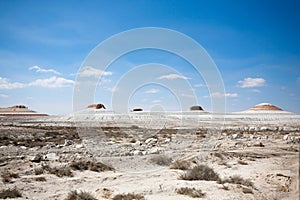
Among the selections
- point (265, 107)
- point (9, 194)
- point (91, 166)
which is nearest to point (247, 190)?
point (91, 166)

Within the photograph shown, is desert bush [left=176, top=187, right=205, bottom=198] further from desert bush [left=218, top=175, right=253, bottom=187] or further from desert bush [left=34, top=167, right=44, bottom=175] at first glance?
desert bush [left=34, top=167, right=44, bottom=175]

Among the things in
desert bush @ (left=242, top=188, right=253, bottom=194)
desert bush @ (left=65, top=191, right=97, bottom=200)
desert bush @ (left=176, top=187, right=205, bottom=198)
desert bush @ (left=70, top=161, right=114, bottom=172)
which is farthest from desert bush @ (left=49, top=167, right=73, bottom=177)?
desert bush @ (left=242, top=188, right=253, bottom=194)

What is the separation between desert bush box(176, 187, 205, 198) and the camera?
7.37 metres

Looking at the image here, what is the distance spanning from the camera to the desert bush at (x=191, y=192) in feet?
24.2

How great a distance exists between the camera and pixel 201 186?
8.31 meters

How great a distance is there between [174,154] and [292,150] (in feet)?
26.9

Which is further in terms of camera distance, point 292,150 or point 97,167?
point 292,150

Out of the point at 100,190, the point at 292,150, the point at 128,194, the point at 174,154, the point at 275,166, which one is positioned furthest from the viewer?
the point at 292,150

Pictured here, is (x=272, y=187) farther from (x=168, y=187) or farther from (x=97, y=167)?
(x=97, y=167)

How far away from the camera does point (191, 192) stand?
7.53 meters

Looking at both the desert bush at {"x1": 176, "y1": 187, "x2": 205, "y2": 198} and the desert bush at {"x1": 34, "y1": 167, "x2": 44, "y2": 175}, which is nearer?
the desert bush at {"x1": 176, "y1": 187, "x2": 205, "y2": 198}

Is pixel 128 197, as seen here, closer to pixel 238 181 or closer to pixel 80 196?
pixel 80 196

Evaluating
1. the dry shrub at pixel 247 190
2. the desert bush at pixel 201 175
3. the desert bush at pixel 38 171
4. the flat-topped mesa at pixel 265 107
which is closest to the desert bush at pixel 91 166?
the desert bush at pixel 38 171

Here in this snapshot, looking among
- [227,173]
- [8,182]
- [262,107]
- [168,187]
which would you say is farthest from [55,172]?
[262,107]
